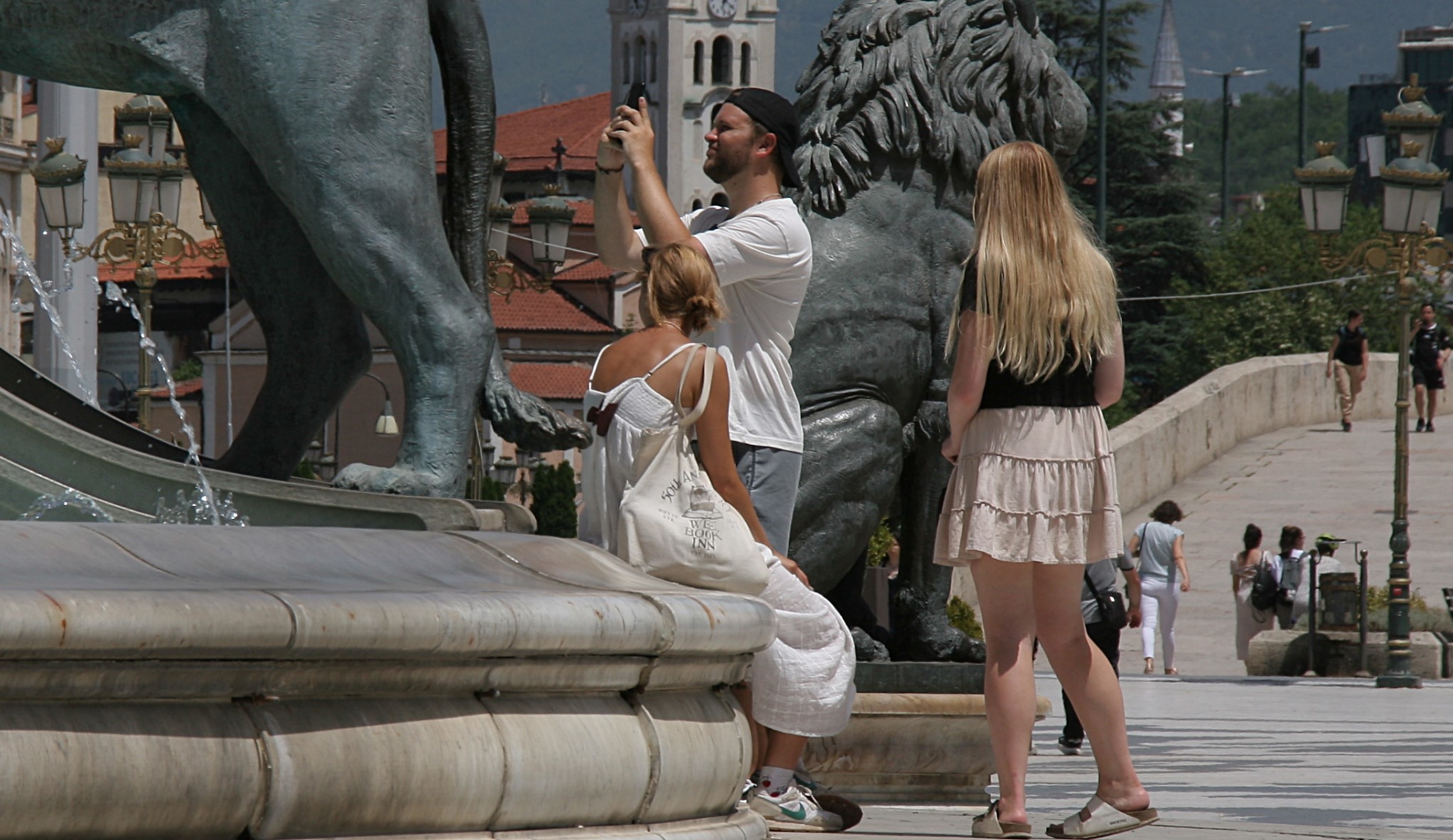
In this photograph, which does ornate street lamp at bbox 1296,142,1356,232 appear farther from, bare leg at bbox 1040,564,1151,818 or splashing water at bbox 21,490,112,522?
splashing water at bbox 21,490,112,522

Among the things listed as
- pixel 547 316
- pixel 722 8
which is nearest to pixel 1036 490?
pixel 547 316

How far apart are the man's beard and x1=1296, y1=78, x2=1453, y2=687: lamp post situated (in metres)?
13.9

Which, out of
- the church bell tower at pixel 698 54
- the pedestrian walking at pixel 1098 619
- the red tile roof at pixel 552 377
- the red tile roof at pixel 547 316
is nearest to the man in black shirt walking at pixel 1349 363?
the pedestrian walking at pixel 1098 619

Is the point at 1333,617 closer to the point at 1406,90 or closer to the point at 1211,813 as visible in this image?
the point at 1406,90

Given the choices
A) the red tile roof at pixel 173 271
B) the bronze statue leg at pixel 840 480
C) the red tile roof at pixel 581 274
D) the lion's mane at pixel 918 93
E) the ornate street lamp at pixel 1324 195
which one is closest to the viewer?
the bronze statue leg at pixel 840 480

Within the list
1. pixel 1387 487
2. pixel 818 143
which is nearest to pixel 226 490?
pixel 818 143

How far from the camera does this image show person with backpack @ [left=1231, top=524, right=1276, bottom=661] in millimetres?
21297

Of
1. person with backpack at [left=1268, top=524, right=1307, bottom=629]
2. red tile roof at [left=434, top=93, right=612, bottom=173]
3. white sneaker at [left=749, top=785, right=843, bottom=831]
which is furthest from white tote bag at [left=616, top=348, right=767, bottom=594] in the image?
red tile roof at [left=434, top=93, right=612, bottom=173]

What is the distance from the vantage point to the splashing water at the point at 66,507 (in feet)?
15.8

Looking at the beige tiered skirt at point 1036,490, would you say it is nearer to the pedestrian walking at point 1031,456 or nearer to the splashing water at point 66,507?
the pedestrian walking at point 1031,456

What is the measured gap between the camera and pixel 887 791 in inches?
279

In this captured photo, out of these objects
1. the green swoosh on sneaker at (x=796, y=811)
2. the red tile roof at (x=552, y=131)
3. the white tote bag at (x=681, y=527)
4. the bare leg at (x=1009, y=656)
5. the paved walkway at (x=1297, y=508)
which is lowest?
the paved walkway at (x=1297, y=508)

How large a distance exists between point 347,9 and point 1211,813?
396 centimetres

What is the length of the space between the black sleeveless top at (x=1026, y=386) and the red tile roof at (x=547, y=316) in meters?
73.2
